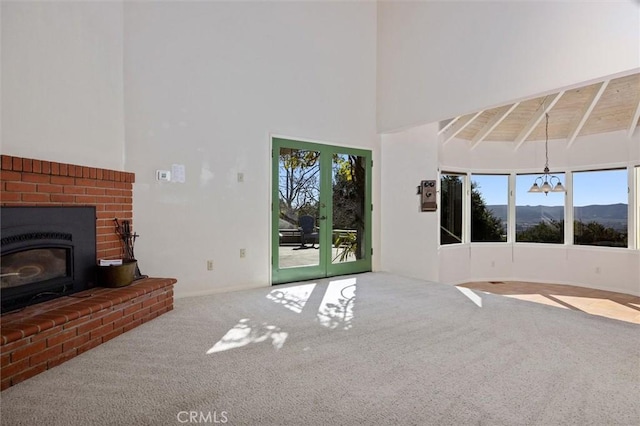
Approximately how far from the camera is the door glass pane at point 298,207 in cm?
481

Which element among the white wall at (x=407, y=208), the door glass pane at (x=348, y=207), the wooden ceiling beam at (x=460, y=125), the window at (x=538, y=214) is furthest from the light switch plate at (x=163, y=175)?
the window at (x=538, y=214)

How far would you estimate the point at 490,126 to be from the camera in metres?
6.89

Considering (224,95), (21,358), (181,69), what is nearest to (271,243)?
(224,95)

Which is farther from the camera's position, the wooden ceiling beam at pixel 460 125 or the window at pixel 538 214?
the window at pixel 538 214

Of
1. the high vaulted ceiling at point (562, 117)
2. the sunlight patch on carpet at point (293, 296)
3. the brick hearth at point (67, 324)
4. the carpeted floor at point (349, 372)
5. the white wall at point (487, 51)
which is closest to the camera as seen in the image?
the carpeted floor at point (349, 372)

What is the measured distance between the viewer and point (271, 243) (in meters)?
4.71

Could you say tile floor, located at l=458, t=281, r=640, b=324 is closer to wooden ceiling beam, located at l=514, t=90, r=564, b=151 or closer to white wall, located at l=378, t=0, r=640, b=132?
wooden ceiling beam, located at l=514, t=90, r=564, b=151

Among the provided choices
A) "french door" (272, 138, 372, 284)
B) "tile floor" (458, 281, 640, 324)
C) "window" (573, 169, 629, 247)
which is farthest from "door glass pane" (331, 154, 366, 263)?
"window" (573, 169, 629, 247)

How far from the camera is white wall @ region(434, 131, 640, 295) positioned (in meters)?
6.59

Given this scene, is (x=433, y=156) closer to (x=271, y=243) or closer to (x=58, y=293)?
(x=271, y=243)

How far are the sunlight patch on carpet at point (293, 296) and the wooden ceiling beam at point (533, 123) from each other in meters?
4.78

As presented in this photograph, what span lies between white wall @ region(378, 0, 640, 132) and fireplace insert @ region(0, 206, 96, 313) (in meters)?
4.18

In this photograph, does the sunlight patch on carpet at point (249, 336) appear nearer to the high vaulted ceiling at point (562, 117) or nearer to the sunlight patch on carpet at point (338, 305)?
the sunlight patch on carpet at point (338, 305)

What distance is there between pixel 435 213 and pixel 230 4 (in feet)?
14.2
